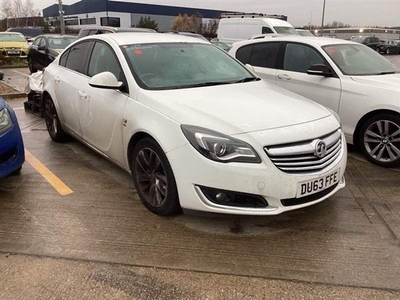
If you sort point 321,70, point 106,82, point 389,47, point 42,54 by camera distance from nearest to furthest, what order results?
point 106,82, point 321,70, point 42,54, point 389,47

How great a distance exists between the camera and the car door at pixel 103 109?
3773mm

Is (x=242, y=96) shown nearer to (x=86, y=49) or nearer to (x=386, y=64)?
(x=86, y=49)

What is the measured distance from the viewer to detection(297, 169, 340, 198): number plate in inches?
117

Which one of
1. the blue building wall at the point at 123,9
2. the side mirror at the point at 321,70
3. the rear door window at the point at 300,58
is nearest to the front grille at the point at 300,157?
the side mirror at the point at 321,70

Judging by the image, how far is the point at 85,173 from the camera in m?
4.46

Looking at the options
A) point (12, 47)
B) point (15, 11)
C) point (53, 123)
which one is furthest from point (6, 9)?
point (53, 123)

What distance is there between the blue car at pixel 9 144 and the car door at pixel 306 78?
12.6ft

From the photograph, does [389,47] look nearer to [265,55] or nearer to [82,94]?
[265,55]

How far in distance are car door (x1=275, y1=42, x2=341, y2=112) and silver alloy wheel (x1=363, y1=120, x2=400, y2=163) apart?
1.91 ft

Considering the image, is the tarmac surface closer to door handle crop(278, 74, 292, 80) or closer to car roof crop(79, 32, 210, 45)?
car roof crop(79, 32, 210, 45)

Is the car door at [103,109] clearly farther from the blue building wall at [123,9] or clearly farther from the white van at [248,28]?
the blue building wall at [123,9]

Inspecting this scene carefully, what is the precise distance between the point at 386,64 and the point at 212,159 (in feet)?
13.2

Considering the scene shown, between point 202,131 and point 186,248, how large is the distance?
0.91 m

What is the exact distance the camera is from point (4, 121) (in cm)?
381
